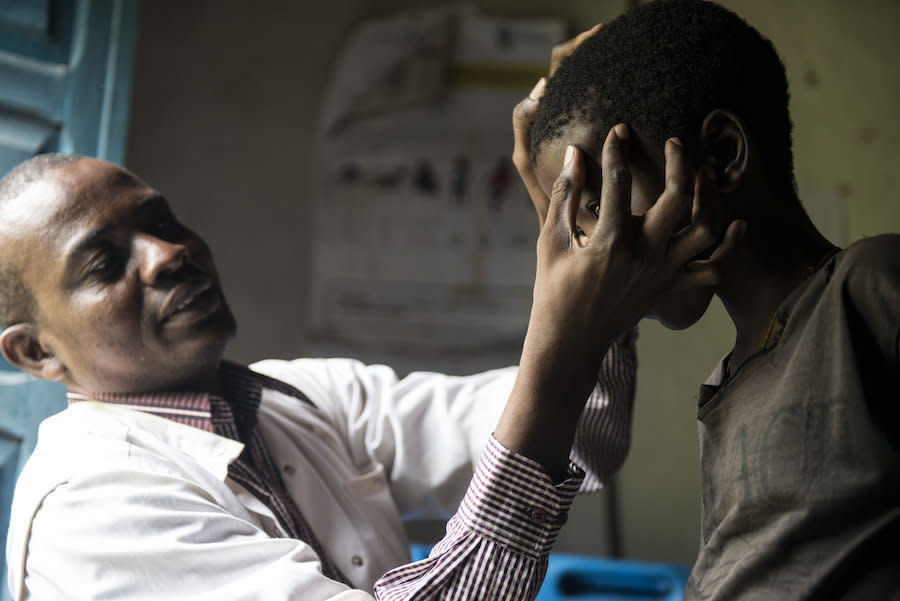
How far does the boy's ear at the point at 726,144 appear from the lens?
650mm

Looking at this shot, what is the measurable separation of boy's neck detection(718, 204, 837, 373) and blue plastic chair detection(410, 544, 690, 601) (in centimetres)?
84

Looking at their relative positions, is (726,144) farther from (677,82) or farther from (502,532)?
(502,532)

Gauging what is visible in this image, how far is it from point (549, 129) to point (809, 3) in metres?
1.34

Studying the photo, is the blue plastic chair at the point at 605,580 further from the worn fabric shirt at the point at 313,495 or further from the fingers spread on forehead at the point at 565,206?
the fingers spread on forehead at the point at 565,206

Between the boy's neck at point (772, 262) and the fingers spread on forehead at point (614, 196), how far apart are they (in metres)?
0.14

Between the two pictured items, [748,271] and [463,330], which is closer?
[748,271]

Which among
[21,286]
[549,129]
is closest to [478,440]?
[549,129]

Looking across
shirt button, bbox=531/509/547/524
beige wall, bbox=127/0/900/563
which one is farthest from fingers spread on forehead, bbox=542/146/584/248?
beige wall, bbox=127/0/900/563

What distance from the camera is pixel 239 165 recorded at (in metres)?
1.82

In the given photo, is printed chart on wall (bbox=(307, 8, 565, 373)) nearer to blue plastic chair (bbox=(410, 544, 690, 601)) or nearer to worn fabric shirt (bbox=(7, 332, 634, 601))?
blue plastic chair (bbox=(410, 544, 690, 601))

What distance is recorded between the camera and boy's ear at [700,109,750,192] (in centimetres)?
65

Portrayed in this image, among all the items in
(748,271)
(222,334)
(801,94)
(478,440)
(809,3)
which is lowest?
(478,440)

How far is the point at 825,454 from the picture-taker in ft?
→ 1.87

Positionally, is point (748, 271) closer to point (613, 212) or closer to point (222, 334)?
point (613, 212)
